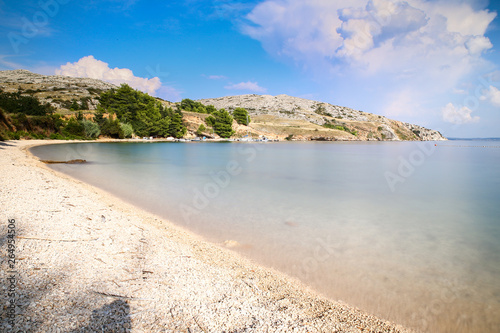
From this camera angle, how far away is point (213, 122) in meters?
85.1

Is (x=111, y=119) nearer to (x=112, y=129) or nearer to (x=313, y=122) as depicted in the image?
(x=112, y=129)

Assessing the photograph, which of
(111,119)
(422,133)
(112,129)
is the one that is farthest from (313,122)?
(112,129)

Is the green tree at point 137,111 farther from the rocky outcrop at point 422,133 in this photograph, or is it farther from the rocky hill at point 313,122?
the rocky outcrop at point 422,133

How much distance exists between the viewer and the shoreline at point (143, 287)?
2.41 metres

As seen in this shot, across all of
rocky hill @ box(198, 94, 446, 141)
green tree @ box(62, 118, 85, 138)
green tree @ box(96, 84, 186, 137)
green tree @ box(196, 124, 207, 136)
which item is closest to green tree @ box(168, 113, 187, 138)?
green tree @ box(96, 84, 186, 137)

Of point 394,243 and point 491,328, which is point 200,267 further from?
point 394,243

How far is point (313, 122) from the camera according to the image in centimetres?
13050

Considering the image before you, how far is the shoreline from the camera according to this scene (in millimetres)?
2414

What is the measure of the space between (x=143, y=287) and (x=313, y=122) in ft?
441

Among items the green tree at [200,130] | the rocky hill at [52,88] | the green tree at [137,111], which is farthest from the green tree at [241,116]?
the rocky hill at [52,88]

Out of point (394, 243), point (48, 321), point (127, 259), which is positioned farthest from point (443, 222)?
point (48, 321)

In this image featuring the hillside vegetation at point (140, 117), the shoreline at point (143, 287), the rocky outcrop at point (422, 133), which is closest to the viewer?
the shoreline at point (143, 287)

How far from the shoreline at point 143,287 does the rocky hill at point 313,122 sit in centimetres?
9448

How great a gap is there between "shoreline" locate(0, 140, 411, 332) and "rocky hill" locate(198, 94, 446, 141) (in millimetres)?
94480
